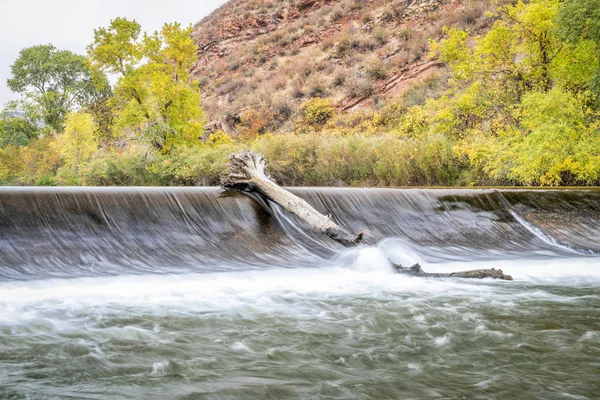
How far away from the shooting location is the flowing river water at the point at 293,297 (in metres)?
3.24

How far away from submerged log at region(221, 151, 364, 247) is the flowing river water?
0.35 metres

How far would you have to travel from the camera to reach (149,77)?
730 inches

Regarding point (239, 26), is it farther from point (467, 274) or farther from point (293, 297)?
point (293, 297)


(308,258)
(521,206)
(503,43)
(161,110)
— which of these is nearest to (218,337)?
(308,258)

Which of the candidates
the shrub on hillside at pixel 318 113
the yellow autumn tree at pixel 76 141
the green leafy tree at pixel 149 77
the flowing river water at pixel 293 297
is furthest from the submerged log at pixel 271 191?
the yellow autumn tree at pixel 76 141

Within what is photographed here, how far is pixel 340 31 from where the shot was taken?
36.7 metres

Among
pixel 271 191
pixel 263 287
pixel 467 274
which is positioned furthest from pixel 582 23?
pixel 263 287

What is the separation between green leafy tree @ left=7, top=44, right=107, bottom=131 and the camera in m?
43.4

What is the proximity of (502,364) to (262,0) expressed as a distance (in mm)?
47416

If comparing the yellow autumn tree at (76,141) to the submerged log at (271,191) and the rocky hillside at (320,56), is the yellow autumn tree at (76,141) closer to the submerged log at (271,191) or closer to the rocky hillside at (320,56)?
the rocky hillside at (320,56)

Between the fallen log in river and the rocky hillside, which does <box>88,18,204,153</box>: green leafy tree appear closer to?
the fallen log in river

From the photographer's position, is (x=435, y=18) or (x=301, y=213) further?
(x=435, y=18)

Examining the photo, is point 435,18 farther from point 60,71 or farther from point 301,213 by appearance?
point 60,71

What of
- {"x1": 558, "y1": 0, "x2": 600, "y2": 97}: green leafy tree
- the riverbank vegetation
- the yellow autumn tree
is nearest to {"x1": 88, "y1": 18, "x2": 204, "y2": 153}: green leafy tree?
the riverbank vegetation
